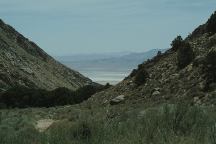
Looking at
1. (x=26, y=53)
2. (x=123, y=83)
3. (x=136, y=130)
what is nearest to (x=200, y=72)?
(x=123, y=83)

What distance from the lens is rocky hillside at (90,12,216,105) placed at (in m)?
31.5

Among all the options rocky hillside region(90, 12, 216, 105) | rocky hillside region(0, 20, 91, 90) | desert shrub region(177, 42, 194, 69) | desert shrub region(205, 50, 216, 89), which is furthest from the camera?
rocky hillside region(0, 20, 91, 90)

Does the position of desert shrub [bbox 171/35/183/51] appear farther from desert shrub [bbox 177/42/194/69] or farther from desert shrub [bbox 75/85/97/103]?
desert shrub [bbox 75/85/97/103]

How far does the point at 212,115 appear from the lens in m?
12.2

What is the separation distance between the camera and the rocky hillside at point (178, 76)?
31.5 metres

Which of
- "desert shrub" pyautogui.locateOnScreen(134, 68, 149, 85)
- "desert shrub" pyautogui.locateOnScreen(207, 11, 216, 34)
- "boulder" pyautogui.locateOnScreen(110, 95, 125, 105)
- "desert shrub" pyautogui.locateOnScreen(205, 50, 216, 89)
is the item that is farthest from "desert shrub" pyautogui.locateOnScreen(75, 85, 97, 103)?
"desert shrub" pyautogui.locateOnScreen(205, 50, 216, 89)

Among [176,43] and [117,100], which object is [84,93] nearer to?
[176,43]

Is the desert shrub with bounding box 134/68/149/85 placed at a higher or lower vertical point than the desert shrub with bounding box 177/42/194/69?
lower

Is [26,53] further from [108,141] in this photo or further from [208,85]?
[108,141]

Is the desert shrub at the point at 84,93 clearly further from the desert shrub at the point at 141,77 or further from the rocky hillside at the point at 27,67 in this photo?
the rocky hillside at the point at 27,67

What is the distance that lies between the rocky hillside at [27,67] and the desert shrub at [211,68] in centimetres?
4922

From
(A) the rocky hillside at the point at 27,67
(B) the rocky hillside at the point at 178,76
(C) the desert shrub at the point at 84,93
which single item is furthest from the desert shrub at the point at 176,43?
(A) the rocky hillside at the point at 27,67

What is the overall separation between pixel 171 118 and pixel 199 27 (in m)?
33.8

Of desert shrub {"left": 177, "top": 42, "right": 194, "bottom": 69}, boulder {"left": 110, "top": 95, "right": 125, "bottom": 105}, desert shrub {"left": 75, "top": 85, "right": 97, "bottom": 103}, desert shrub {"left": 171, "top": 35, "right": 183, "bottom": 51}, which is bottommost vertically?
boulder {"left": 110, "top": 95, "right": 125, "bottom": 105}
